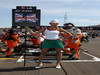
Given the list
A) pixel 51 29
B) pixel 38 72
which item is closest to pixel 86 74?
pixel 38 72

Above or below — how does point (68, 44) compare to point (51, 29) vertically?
below

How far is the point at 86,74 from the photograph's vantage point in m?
8.86

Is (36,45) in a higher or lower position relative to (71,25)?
lower

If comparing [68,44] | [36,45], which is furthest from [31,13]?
[68,44]

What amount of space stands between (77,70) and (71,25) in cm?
329

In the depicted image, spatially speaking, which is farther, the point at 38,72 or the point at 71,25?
the point at 71,25

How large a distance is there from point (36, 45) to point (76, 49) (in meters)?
4.14

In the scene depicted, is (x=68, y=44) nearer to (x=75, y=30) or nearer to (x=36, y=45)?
(x=75, y=30)

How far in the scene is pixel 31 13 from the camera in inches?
1644

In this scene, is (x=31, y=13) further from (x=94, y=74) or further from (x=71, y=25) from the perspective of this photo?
(x=94, y=74)

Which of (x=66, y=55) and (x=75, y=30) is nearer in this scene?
(x=75, y=30)

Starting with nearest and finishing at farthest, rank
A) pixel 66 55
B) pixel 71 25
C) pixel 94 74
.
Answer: pixel 94 74 < pixel 71 25 < pixel 66 55

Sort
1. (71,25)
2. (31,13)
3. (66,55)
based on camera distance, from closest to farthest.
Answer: (71,25) → (66,55) → (31,13)

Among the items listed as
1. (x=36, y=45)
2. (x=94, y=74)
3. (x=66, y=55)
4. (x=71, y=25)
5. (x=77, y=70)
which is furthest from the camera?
(x=36, y=45)
